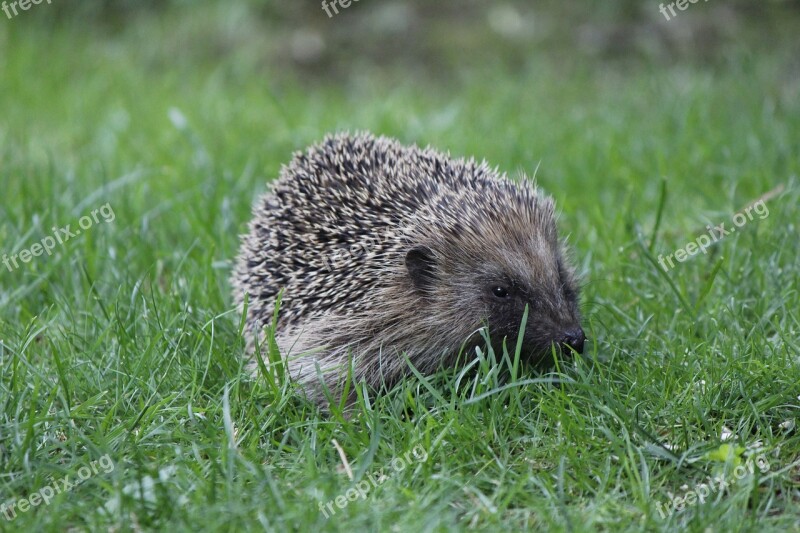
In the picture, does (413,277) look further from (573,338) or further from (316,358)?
(573,338)

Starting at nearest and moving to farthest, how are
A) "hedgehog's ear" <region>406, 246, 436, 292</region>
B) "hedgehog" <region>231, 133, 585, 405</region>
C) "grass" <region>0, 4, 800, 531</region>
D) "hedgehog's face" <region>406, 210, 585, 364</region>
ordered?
"grass" <region>0, 4, 800, 531</region> < "hedgehog's face" <region>406, 210, 585, 364</region> < "hedgehog" <region>231, 133, 585, 405</region> < "hedgehog's ear" <region>406, 246, 436, 292</region>

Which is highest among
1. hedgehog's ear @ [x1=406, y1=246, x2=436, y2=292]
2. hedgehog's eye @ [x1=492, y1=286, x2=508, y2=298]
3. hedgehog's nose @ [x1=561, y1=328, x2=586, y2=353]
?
hedgehog's ear @ [x1=406, y1=246, x2=436, y2=292]

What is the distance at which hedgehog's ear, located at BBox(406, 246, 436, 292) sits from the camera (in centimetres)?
515

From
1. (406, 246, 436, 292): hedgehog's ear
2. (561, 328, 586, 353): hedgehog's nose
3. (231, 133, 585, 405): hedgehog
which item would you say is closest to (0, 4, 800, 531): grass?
(561, 328, 586, 353): hedgehog's nose

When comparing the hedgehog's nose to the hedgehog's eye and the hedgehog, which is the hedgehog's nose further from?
the hedgehog's eye

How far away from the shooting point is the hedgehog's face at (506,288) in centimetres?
488

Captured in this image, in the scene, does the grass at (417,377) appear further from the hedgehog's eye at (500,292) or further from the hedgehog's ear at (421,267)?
the hedgehog's ear at (421,267)

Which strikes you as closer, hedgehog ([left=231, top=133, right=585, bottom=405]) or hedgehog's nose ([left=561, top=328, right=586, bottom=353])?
hedgehog's nose ([left=561, top=328, right=586, bottom=353])

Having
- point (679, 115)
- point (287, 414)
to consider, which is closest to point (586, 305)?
point (287, 414)

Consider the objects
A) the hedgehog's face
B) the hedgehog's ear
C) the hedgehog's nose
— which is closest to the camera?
the hedgehog's nose

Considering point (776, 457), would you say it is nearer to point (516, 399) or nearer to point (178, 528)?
point (516, 399)

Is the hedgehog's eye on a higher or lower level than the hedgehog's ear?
lower

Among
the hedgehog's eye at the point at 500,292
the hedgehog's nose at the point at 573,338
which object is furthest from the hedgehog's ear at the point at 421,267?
the hedgehog's nose at the point at 573,338

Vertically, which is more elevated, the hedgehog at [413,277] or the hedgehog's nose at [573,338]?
the hedgehog at [413,277]
